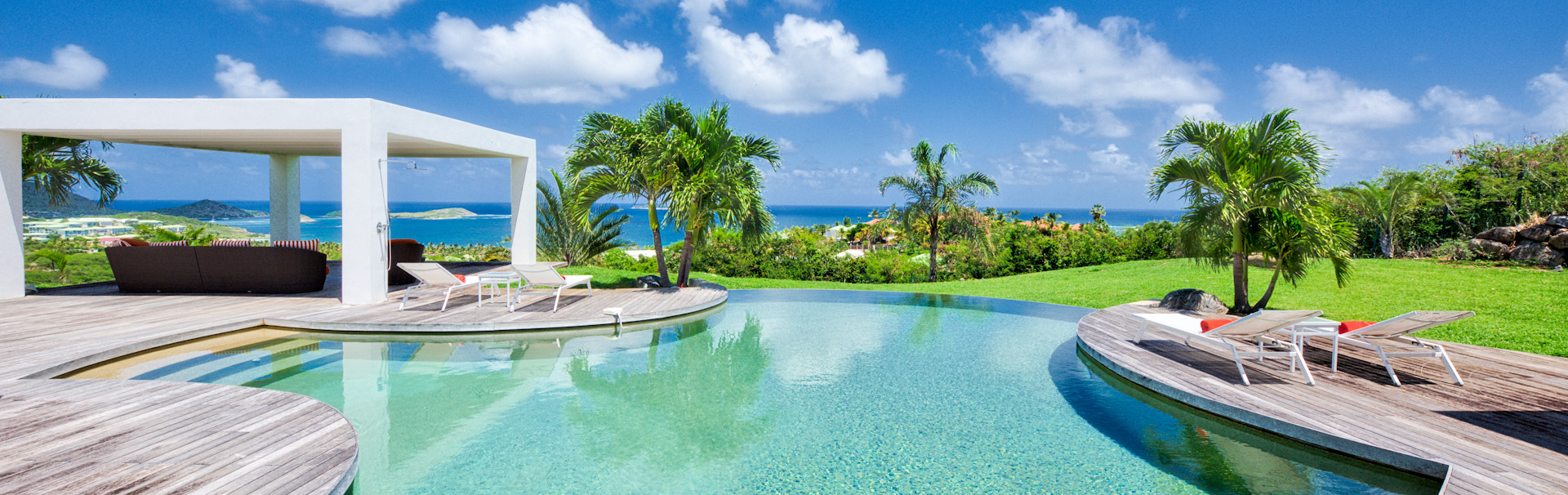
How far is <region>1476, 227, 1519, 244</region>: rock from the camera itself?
13289 mm

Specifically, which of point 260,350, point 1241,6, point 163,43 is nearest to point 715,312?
point 260,350

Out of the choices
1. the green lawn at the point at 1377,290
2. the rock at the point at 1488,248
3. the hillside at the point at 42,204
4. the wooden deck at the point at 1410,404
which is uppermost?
the hillside at the point at 42,204

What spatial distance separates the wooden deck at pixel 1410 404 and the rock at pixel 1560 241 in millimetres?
10549

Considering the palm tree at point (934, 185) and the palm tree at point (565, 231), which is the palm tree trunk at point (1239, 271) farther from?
the palm tree at point (565, 231)

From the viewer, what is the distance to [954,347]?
6.75 m

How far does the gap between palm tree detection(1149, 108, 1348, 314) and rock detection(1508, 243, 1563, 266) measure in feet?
29.3

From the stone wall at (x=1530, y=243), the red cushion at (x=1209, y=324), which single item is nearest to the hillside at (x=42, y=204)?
the red cushion at (x=1209, y=324)

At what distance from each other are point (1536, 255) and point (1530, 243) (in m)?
Result: 0.37

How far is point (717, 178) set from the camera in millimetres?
9422

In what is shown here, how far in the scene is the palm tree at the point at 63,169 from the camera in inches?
376

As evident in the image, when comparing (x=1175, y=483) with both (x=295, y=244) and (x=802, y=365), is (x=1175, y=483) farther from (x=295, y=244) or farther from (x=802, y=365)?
(x=295, y=244)

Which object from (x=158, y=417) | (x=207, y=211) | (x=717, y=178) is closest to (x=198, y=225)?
(x=207, y=211)

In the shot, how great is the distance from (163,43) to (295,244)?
42.0 meters

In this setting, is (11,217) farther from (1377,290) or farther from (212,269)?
(1377,290)
